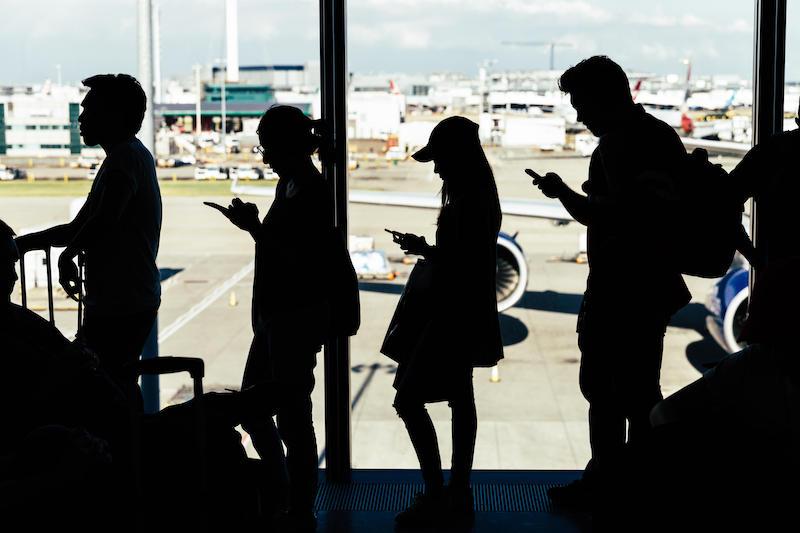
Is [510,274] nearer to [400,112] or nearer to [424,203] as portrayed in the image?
[400,112]

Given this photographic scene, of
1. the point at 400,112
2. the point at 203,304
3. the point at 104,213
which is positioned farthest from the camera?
the point at 203,304

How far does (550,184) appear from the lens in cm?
245

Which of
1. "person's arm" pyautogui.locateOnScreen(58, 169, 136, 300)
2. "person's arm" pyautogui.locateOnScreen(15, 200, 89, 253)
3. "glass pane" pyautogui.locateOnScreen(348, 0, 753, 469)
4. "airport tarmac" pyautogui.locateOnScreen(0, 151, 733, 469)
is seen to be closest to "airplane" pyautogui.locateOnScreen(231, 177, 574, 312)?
"glass pane" pyautogui.locateOnScreen(348, 0, 753, 469)

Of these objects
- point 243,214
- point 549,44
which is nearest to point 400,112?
point 549,44

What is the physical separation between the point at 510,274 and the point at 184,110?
27462 millimetres

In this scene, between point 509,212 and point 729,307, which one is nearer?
point 729,307

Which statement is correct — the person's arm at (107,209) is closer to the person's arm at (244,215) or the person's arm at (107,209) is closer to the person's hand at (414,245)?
the person's arm at (244,215)

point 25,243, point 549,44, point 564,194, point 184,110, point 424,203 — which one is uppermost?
point 184,110

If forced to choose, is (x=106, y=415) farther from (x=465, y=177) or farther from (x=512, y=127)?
(x=512, y=127)

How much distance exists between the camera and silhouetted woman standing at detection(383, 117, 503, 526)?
2662mm

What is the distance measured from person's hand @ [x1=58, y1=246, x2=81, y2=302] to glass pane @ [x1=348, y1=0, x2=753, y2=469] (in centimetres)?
119

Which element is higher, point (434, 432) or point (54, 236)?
point (54, 236)

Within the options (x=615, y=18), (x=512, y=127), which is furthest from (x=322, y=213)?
(x=512, y=127)

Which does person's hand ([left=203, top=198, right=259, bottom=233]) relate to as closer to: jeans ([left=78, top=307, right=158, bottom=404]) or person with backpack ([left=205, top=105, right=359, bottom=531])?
person with backpack ([left=205, top=105, right=359, bottom=531])
